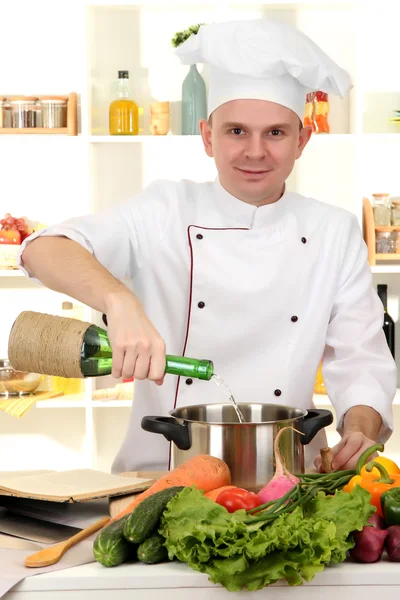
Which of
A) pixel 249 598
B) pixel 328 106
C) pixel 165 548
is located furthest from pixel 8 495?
pixel 328 106

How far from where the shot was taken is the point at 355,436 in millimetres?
1476

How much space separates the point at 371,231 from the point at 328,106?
53cm

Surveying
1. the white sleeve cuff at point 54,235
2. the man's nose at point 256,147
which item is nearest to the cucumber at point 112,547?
the white sleeve cuff at point 54,235

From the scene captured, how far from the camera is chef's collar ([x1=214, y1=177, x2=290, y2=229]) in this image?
6.29 ft

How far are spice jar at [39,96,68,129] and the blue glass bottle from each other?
45 centimetres

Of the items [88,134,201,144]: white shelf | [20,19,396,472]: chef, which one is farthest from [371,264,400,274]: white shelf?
[20,19,396,472]: chef

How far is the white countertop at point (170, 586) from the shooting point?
102 cm

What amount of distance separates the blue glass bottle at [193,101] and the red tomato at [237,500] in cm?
228

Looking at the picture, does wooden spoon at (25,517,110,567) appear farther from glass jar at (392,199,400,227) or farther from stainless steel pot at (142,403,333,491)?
glass jar at (392,199,400,227)

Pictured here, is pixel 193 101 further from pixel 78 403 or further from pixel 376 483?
pixel 376 483

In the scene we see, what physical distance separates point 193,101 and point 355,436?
2.03 meters

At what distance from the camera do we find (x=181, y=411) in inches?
54.6

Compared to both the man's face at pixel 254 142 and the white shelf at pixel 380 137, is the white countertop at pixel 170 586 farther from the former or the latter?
the white shelf at pixel 380 137

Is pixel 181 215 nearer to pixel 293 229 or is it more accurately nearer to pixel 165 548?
pixel 293 229
